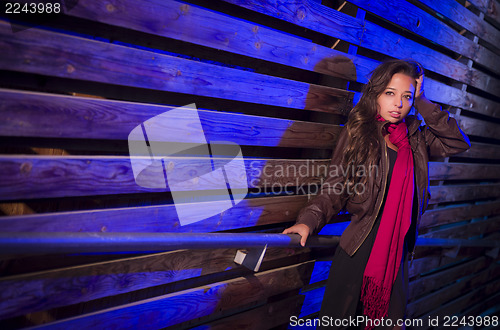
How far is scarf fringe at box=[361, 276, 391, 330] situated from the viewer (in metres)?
2.20

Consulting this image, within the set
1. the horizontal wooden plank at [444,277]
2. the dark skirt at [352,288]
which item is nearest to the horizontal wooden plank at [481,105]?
the horizontal wooden plank at [444,277]

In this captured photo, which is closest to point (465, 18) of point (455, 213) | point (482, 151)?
point (482, 151)

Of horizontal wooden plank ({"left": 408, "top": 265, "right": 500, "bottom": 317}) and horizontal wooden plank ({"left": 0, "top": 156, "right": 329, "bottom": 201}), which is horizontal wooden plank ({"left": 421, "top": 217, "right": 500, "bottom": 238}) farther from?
horizontal wooden plank ({"left": 0, "top": 156, "right": 329, "bottom": 201})

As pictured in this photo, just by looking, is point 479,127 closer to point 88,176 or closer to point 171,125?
point 171,125

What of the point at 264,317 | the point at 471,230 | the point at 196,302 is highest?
the point at 471,230

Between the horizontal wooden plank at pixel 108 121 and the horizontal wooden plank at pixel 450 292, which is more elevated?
the horizontal wooden plank at pixel 108 121

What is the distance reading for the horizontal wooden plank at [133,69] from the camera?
1.39m

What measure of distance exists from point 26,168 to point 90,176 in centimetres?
27

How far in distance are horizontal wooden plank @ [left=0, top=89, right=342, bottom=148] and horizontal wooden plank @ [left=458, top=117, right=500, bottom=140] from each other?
9.91 feet

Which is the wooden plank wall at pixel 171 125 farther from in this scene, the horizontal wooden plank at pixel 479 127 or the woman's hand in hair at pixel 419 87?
the horizontal wooden plank at pixel 479 127

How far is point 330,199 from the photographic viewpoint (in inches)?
90.7

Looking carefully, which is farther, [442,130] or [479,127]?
[479,127]

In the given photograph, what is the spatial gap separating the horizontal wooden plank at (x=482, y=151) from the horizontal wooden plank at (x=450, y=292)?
2.02 metres

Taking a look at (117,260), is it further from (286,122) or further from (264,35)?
(264,35)
